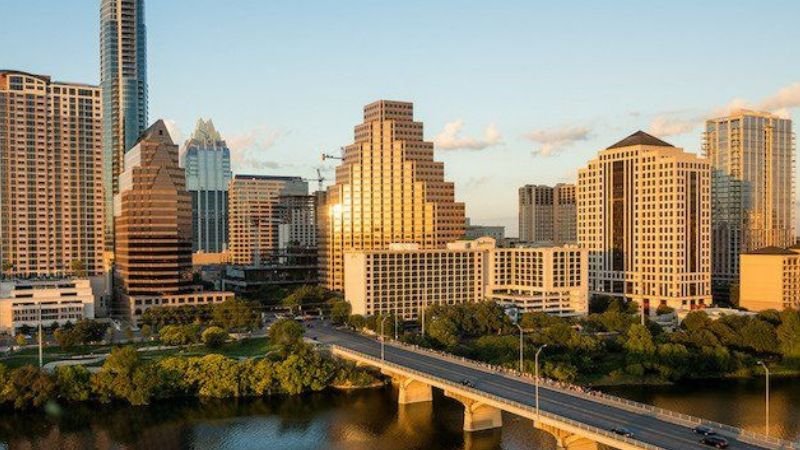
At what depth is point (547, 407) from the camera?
7656 cm

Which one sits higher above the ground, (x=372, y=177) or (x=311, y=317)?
(x=372, y=177)

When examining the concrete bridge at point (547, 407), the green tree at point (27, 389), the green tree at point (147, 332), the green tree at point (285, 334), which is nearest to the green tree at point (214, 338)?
the green tree at point (285, 334)

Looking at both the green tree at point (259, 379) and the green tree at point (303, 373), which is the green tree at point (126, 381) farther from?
the green tree at point (303, 373)

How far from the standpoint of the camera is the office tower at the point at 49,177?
603 feet

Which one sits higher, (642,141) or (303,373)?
(642,141)

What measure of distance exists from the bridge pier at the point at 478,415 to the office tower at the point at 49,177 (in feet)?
396

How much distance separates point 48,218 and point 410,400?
400 feet

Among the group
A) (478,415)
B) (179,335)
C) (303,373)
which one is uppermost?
(179,335)

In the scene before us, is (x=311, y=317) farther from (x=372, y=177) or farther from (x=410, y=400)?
(x=410, y=400)

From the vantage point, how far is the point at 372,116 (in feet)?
600

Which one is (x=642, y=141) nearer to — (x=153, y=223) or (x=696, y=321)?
(x=696, y=321)

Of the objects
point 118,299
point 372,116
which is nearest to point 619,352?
point 372,116

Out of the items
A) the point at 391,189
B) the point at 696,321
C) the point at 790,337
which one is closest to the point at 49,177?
the point at 391,189

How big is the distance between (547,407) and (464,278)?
85.2m
